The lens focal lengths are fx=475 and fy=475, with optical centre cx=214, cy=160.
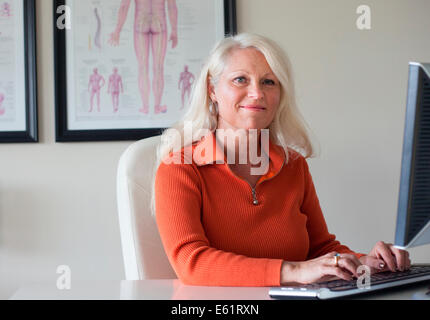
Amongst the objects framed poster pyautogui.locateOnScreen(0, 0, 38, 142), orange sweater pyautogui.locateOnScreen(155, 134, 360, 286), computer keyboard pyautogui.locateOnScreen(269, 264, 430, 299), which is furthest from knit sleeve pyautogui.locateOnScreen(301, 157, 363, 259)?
framed poster pyautogui.locateOnScreen(0, 0, 38, 142)

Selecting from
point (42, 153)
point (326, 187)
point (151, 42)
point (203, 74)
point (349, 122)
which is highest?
point (151, 42)

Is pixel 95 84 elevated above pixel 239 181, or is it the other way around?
pixel 95 84

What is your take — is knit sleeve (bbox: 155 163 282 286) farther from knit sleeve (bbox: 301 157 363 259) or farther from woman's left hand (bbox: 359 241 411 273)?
knit sleeve (bbox: 301 157 363 259)

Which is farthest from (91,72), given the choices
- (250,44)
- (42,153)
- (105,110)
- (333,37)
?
(333,37)

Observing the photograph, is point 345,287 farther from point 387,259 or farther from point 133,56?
point 133,56

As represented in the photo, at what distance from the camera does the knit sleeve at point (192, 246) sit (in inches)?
41.9

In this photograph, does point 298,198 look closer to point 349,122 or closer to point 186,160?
point 186,160

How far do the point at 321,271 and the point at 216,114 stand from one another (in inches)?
29.2

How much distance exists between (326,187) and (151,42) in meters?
1.02

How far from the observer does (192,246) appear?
1.18m

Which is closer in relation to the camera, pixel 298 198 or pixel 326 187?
pixel 298 198

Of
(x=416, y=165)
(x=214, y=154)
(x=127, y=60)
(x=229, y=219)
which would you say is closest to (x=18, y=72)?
(x=127, y=60)

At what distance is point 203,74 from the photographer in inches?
61.0

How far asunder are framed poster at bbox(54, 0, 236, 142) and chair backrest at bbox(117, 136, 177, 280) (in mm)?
657
